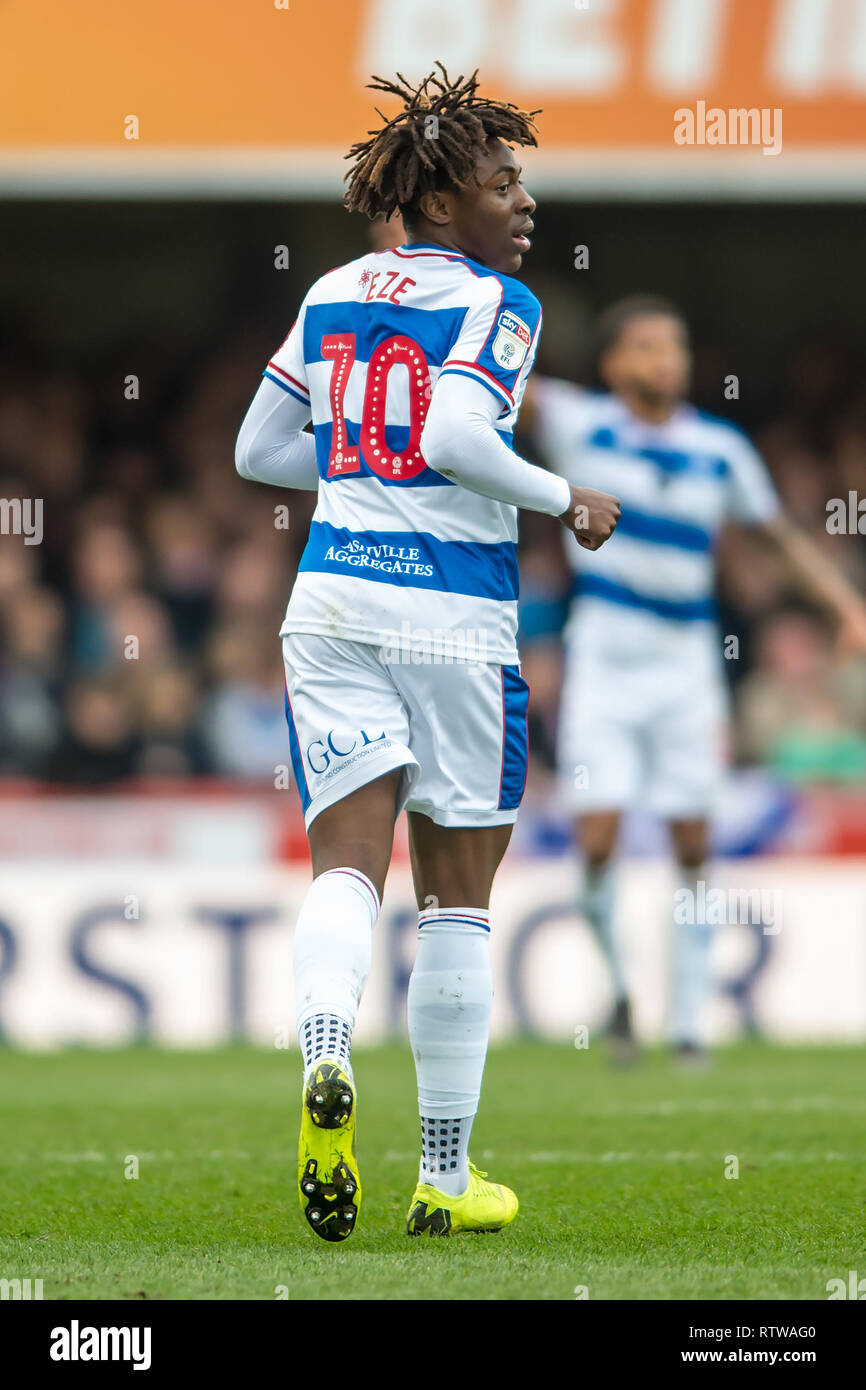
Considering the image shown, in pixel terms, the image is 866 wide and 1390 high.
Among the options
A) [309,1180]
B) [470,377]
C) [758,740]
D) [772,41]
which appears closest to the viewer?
[309,1180]

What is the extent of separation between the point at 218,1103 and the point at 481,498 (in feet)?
10.6

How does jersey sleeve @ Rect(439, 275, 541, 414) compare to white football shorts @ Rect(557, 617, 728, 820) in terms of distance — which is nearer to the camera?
jersey sleeve @ Rect(439, 275, 541, 414)

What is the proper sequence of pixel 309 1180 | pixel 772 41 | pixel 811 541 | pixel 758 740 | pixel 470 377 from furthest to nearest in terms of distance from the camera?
pixel 811 541
pixel 758 740
pixel 772 41
pixel 470 377
pixel 309 1180

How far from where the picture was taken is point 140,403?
1360 cm

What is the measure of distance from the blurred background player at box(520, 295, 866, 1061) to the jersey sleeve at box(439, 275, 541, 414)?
3.87 metres

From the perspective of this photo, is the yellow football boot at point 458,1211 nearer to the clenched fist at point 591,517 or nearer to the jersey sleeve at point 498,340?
the clenched fist at point 591,517

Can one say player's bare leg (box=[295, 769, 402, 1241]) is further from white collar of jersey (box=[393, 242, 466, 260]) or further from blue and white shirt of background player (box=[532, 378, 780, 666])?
blue and white shirt of background player (box=[532, 378, 780, 666])

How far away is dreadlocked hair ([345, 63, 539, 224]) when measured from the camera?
4.00 metres

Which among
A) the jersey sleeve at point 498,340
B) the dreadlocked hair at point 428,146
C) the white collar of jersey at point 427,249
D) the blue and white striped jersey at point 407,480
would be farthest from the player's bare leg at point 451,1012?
the dreadlocked hair at point 428,146

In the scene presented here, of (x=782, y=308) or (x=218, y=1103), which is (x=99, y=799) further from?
(x=782, y=308)

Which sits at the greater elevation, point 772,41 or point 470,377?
point 772,41

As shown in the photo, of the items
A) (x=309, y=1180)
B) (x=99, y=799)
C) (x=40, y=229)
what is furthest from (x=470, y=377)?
(x=40, y=229)

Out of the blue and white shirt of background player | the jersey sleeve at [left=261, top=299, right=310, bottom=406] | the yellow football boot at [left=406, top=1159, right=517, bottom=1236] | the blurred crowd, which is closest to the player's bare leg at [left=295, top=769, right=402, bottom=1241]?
the yellow football boot at [left=406, top=1159, right=517, bottom=1236]

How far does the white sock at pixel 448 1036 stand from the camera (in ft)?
13.1
